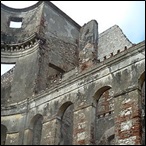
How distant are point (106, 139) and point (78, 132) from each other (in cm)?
392

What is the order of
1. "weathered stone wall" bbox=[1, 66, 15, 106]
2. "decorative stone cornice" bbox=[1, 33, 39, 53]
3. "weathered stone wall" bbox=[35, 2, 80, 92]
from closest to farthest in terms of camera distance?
"weathered stone wall" bbox=[35, 2, 80, 92]
"decorative stone cornice" bbox=[1, 33, 39, 53]
"weathered stone wall" bbox=[1, 66, 15, 106]

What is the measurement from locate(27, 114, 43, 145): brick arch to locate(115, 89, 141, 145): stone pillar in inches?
167

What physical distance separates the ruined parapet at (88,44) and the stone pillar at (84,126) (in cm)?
383

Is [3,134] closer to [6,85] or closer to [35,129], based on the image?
[35,129]

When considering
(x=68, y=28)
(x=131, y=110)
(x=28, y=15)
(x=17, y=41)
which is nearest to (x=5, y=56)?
(x=17, y=41)

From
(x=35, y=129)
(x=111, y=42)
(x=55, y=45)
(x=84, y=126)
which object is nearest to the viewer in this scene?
(x=84, y=126)

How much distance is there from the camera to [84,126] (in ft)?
35.1

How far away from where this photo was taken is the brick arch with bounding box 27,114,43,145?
1280 cm

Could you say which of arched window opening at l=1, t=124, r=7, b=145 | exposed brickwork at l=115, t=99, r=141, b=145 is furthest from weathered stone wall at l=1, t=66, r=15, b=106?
exposed brickwork at l=115, t=99, r=141, b=145

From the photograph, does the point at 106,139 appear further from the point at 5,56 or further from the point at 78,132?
the point at 5,56

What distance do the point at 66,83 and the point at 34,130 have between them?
2708 mm

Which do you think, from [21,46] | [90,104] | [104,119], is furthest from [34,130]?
[21,46]

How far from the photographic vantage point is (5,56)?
51.6ft

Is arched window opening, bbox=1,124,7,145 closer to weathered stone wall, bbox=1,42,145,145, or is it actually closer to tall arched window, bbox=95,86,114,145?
weathered stone wall, bbox=1,42,145,145
